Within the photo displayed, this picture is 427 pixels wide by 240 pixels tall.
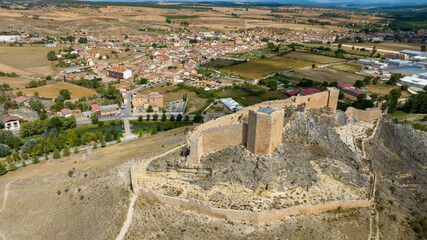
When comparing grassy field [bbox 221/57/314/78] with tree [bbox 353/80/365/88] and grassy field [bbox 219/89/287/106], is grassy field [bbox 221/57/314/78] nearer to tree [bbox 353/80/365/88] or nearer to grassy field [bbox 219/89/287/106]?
grassy field [bbox 219/89/287/106]

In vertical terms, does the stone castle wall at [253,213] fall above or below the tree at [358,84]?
above

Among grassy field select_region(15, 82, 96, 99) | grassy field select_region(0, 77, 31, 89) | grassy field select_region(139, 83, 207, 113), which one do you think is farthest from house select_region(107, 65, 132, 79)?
grassy field select_region(0, 77, 31, 89)

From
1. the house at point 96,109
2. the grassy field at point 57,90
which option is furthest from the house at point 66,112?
the grassy field at point 57,90

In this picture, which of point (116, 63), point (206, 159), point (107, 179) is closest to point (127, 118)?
point (107, 179)

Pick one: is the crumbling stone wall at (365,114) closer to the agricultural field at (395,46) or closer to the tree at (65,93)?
the tree at (65,93)

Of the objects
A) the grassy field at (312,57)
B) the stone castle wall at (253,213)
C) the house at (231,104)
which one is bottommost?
the house at (231,104)

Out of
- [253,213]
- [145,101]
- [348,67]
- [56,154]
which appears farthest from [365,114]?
[348,67]

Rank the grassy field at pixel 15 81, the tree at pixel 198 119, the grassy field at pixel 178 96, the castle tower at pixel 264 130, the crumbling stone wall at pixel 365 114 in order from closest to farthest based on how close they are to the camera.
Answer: the castle tower at pixel 264 130 < the crumbling stone wall at pixel 365 114 < the tree at pixel 198 119 < the grassy field at pixel 178 96 < the grassy field at pixel 15 81
